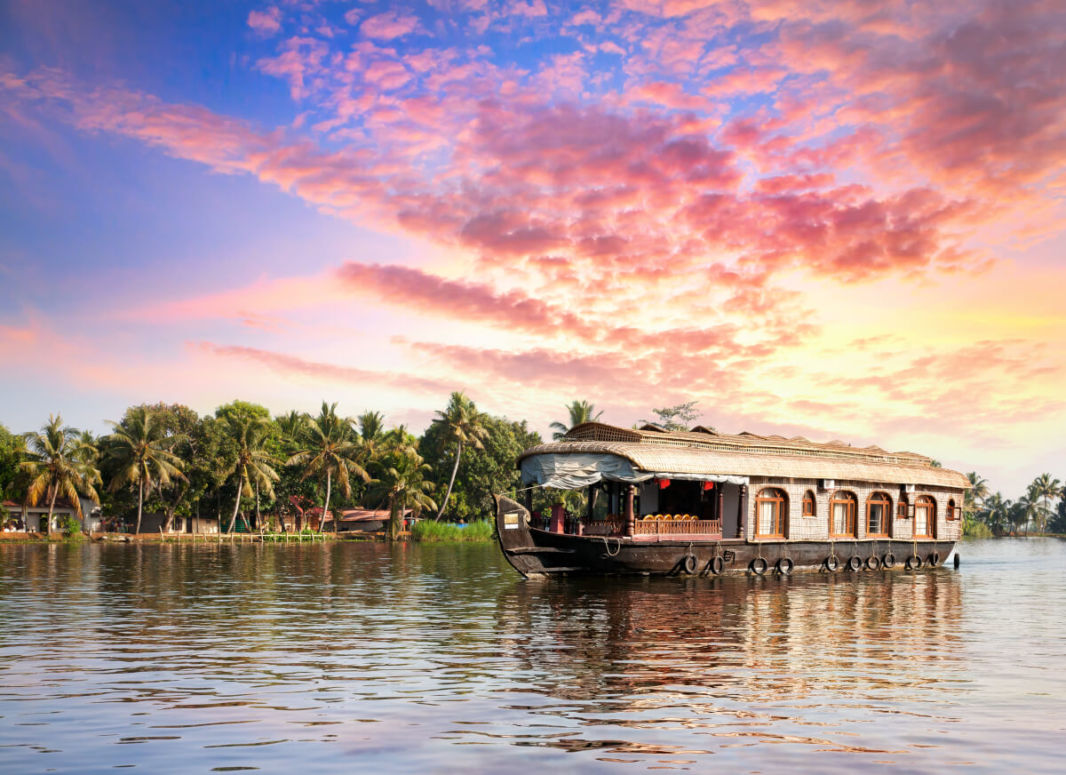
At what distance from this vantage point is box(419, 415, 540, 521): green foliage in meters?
73.8

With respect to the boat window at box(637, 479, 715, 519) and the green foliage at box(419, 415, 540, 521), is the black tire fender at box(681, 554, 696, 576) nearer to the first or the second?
the boat window at box(637, 479, 715, 519)

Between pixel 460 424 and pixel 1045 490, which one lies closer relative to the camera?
pixel 460 424

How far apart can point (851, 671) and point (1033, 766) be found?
165 inches

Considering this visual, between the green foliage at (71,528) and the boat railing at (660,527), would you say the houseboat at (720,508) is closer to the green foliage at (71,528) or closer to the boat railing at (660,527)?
the boat railing at (660,527)

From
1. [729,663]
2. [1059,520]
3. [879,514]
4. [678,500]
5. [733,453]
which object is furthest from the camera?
[1059,520]

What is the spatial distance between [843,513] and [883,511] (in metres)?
2.60

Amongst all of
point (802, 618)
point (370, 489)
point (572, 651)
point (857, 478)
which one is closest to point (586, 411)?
point (370, 489)

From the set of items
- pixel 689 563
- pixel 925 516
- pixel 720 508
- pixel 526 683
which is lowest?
pixel 689 563

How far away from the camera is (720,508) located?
28.2m

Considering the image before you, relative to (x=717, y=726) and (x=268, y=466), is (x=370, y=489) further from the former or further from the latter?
(x=717, y=726)

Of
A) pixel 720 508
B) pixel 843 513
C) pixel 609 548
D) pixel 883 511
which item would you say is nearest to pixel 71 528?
pixel 720 508

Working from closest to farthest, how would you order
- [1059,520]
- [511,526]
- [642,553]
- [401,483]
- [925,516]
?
[511,526] → [642,553] → [925,516] → [401,483] → [1059,520]

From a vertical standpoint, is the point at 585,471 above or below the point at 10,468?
above

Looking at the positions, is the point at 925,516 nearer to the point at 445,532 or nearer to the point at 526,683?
the point at 526,683
